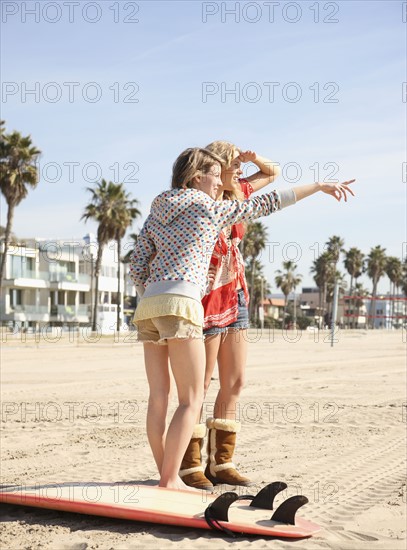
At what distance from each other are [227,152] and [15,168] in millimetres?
40567

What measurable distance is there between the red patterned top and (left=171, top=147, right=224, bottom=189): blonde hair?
18.5 inches

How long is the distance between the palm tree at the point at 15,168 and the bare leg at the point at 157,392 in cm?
3989

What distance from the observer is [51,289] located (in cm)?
6150

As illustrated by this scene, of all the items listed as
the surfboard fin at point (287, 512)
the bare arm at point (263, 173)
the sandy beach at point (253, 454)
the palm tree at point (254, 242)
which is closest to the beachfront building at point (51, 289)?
the palm tree at point (254, 242)

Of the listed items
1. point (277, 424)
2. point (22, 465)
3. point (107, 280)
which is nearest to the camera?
point (22, 465)

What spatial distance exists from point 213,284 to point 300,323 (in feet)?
310

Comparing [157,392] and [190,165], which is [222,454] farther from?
[190,165]

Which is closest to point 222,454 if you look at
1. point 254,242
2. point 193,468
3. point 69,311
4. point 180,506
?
point 193,468

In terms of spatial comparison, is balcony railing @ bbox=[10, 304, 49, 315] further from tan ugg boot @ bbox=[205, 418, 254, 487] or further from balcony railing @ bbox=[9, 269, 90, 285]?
tan ugg boot @ bbox=[205, 418, 254, 487]

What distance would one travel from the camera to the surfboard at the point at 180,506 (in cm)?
371

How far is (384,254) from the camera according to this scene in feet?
382

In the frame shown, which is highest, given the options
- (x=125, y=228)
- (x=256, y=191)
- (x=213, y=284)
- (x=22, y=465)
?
(x=125, y=228)

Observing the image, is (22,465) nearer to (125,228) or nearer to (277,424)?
(277,424)

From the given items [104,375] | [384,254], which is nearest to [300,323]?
[384,254]
